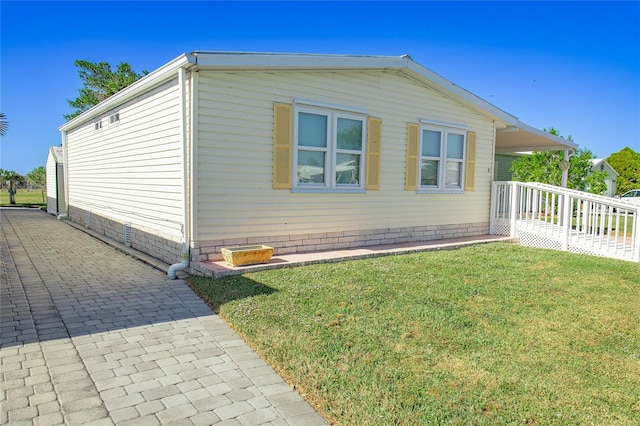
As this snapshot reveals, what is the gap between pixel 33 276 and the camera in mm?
6191

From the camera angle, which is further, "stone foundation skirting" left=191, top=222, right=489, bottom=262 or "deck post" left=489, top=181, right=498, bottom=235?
"deck post" left=489, top=181, right=498, bottom=235

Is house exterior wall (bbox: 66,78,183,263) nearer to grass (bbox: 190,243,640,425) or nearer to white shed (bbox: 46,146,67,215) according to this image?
grass (bbox: 190,243,640,425)

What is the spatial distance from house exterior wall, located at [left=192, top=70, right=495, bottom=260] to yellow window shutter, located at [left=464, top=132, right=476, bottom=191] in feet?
0.70

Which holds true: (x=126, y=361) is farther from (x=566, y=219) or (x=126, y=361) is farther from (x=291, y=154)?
(x=566, y=219)

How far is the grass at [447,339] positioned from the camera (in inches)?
110

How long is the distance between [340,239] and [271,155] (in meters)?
2.25

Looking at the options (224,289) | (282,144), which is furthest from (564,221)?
(224,289)

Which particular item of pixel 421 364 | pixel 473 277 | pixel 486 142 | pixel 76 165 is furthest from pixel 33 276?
pixel 486 142

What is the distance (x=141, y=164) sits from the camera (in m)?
8.09

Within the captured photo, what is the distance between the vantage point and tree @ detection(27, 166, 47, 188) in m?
42.8

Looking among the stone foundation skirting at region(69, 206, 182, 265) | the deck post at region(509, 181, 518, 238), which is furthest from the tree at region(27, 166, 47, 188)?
the deck post at region(509, 181, 518, 238)

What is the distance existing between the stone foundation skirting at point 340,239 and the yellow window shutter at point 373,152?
3.35 ft

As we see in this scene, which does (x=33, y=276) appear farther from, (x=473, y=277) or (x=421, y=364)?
(x=473, y=277)

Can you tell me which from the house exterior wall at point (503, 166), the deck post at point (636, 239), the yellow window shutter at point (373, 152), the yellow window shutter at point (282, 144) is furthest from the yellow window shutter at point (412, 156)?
the house exterior wall at point (503, 166)
